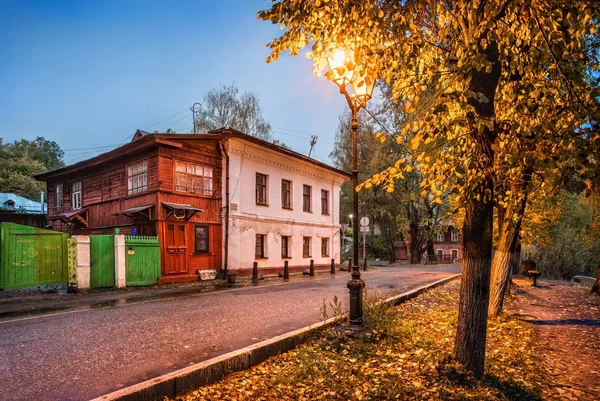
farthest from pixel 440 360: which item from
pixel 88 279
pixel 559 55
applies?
pixel 88 279

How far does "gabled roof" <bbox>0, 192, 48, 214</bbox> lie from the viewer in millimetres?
34394

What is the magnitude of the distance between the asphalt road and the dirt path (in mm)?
4211

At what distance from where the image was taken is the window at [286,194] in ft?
72.2

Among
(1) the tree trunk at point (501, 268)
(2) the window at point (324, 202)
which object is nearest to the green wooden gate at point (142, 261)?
(1) the tree trunk at point (501, 268)

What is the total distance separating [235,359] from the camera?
457 centimetres

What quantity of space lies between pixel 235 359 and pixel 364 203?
3333 centimetres

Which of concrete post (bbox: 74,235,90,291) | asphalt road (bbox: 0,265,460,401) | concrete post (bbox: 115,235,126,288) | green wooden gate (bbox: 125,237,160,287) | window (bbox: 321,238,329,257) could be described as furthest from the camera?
window (bbox: 321,238,329,257)

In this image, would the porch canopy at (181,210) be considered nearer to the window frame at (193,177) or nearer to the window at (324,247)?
the window frame at (193,177)

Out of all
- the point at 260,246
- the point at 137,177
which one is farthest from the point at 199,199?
the point at 260,246

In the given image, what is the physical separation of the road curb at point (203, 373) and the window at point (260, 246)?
14.3 metres

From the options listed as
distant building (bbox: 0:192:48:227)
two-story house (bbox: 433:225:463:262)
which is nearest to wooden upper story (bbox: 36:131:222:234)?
distant building (bbox: 0:192:48:227)

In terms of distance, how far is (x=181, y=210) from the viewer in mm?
16125

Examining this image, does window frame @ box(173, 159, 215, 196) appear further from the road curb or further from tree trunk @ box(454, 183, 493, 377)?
tree trunk @ box(454, 183, 493, 377)

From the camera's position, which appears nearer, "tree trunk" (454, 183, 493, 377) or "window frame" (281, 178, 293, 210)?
"tree trunk" (454, 183, 493, 377)
